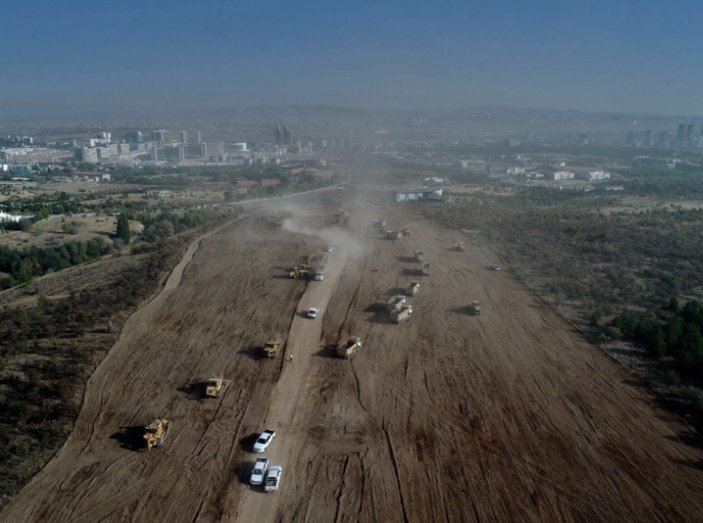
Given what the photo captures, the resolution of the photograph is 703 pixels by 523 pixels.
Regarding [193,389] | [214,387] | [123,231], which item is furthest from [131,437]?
[123,231]

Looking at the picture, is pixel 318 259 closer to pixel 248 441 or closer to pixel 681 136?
pixel 248 441

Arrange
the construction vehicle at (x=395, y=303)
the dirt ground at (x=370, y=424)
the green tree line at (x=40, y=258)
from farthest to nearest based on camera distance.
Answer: the green tree line at (x=40, y=258)
the construction vehicle at (x=395, y=303)
the dirt ground at (x=370, y=424)

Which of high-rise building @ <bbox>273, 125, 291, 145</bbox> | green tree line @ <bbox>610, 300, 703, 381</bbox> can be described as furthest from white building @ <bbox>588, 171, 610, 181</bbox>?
high-rise building @ <bbox>273, 125, 291, 145</bbox>

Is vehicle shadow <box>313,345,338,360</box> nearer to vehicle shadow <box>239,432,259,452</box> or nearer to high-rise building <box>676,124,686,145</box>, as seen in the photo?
vehicle shadow <box>239,432,259,452</box>

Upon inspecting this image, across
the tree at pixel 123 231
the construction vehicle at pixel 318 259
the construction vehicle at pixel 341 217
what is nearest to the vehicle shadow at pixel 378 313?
the construction vehicle at pixel 318 259

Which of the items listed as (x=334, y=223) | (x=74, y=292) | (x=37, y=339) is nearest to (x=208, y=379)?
(x=37, y=339)

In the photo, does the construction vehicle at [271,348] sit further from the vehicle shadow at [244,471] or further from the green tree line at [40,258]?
the green tree line at [40,258]
